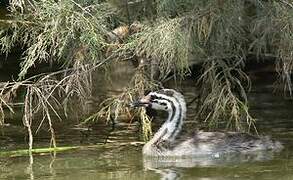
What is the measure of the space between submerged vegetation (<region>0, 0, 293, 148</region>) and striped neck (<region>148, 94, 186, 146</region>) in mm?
474

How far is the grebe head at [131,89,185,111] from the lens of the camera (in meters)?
12.4

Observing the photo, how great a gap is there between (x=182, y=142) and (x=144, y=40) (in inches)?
63.9

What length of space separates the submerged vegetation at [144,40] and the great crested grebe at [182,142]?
44cm

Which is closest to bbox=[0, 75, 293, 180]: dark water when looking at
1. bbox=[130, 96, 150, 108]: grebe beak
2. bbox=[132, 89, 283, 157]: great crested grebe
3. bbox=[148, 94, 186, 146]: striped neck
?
bbox=[132, 89, 283, 157]: great crested grebe

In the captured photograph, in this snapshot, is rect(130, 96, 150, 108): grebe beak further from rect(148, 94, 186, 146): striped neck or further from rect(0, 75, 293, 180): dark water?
rect(0, 75, 293, 180): dark water

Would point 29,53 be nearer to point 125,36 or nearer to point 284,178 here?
point 125,36

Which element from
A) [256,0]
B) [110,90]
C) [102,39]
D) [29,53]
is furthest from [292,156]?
[110,90]

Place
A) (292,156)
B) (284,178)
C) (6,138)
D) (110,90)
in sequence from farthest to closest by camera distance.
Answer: (110,90)
(6,138)
(292,156)
(284,178)

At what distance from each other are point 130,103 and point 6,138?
234cm

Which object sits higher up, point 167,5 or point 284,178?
point 167,5

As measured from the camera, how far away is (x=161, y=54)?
11711 millimetres

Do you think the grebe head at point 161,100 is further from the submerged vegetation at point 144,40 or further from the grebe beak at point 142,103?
the submerged vegetation at point 144,40

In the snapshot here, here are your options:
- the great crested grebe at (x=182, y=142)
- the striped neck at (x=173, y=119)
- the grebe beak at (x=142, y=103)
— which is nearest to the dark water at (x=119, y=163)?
the great crested grebe at (x=182, y=142)

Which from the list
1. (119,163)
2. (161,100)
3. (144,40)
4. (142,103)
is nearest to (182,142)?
(161,100)
